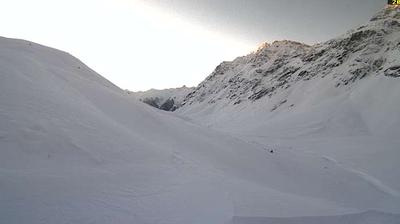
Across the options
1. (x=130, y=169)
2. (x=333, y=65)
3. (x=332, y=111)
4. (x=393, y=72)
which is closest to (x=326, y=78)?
(x=333, y=65)

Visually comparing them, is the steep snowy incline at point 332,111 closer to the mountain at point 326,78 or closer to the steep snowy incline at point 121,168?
the mountain at point 326,78

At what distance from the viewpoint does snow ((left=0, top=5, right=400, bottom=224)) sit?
24.7 feet

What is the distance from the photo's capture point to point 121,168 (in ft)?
31.0

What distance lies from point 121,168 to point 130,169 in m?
0.24

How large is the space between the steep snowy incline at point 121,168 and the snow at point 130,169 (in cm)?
4

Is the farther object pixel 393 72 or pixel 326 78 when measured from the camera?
pixel 326 78

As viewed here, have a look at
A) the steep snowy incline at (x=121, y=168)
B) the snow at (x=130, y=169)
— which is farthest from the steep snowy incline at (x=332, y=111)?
the steep snowy incline at (x=121, y=168)

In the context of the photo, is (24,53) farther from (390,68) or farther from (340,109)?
(390,68)

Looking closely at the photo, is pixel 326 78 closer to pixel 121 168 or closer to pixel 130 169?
pixel 130 169

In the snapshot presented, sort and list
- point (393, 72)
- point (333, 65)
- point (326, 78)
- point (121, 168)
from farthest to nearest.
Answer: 1. point (333, 65)
2. point (326, 78)
3. point (393, 72)
4. point (121, 168)

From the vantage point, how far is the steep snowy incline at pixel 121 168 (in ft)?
24.5

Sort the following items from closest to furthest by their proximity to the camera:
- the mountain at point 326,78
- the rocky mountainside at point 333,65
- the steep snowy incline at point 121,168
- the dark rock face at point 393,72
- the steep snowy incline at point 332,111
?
the steep snowy incline at point 121,168 < the steep snowy incline at point 332,111 < the dark rock face at point 393,72 < the mountain at point 326,78 < the rocky mountainside at point 333,65

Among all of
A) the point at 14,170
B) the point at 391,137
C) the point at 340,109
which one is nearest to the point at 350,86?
the point at 340,109

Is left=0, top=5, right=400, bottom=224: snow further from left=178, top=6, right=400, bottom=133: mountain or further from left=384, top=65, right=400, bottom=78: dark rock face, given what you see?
left=384, top=65, right=400, bottom=78: dark rock face
